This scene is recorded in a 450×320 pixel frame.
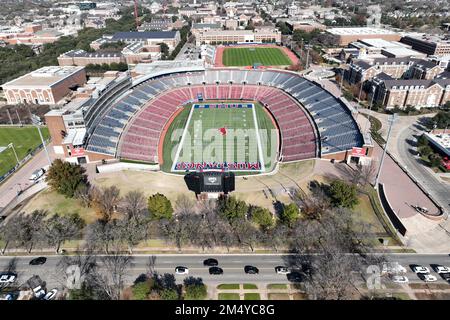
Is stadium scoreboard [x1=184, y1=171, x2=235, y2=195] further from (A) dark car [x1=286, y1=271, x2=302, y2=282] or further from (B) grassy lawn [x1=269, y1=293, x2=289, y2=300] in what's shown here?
(B) grassy lawn [x1=269, y1=293, x2=289, y2=300]

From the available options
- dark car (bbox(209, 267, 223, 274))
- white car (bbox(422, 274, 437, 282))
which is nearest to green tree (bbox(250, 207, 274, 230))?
dark car (bbox(209, 267, 223, 274))

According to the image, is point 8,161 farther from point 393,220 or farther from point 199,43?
point 199,43

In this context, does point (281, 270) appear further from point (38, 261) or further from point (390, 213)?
point (38, 261)

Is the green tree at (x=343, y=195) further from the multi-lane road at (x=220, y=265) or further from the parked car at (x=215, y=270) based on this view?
the parked car at (x=215, y=270)

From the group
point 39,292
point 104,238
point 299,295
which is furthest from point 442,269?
point 39,292

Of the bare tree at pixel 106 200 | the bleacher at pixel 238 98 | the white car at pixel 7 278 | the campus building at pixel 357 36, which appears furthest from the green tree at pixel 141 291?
the campus building at pixel 357 36
